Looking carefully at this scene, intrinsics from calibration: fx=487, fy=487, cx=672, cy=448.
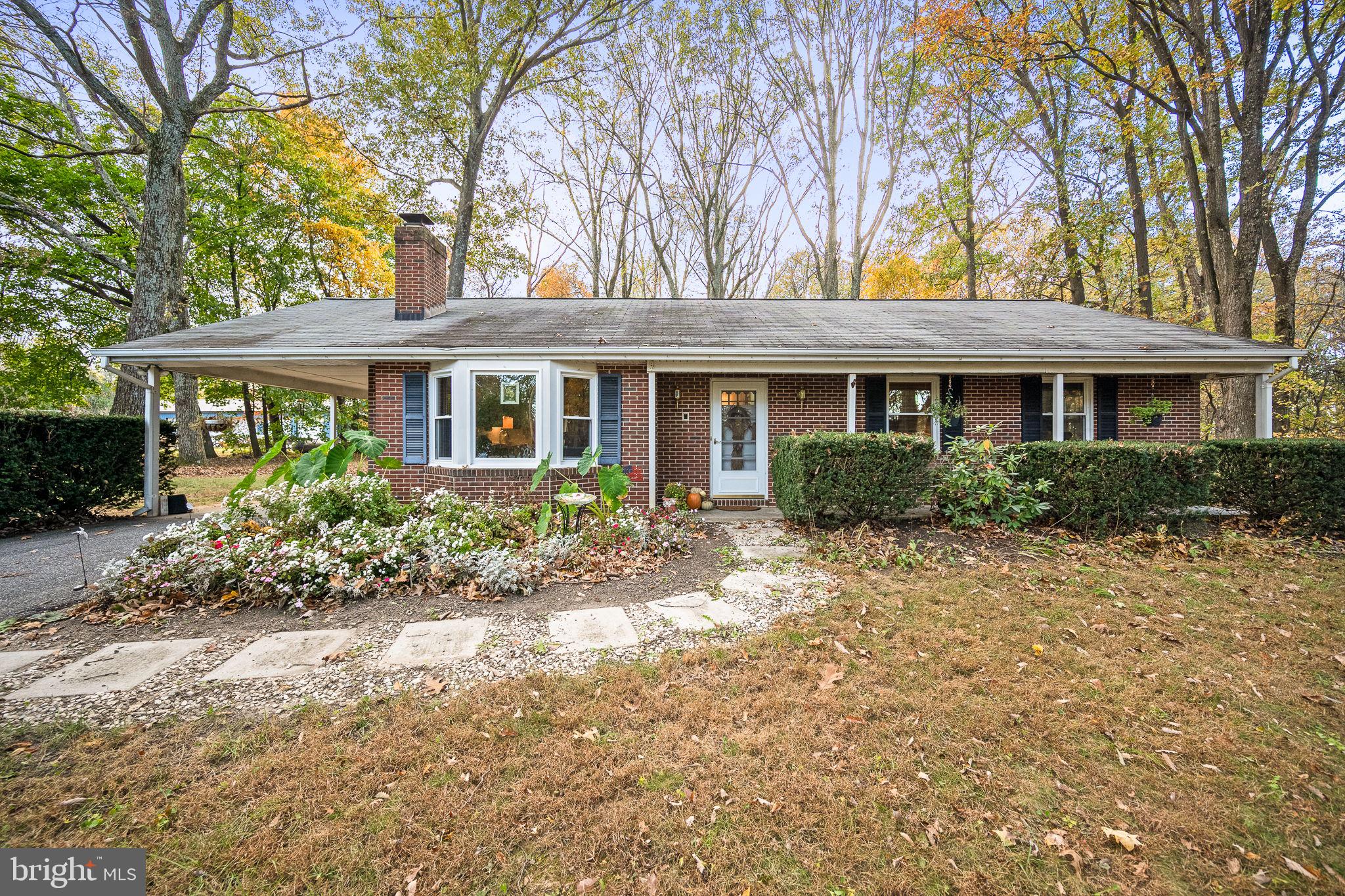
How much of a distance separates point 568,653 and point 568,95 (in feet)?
61.0

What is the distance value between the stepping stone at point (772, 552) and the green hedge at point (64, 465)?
9.49 m

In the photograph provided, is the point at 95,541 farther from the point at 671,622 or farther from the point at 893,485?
the point at 893,485

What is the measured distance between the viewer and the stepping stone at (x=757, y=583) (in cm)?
440

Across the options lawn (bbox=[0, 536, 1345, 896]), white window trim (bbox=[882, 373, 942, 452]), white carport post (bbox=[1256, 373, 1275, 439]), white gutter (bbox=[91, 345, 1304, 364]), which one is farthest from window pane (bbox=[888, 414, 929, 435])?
lawn (bbox=[0, 536, 1345, 896])

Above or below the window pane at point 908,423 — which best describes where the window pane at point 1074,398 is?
above

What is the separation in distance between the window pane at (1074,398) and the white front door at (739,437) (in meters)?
5.42

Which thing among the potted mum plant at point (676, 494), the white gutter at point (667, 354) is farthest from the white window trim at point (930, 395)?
the potted mum plant at point (676, 494)

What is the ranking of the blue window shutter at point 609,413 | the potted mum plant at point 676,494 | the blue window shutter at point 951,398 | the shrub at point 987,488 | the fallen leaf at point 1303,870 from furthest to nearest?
the blue window shutter at point 951,398, the potted mum plant at point 676,494, the blue window shutter at point 609,413, the shrub at point 987,488, the fallen leaf at point 1303,870

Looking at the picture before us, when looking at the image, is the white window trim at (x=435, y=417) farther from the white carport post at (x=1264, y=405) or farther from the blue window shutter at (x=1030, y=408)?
the white carport post at (x=1264, y=405)

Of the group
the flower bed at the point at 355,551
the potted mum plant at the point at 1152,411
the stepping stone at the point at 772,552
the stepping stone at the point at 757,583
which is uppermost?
the potted mum plant at the point at 1152,411

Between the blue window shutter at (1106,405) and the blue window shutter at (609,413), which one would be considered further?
the blue window shutter at (1106,405)

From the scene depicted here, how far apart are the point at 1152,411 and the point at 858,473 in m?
6.42

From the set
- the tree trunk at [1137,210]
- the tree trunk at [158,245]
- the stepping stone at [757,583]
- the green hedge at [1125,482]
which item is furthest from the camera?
the tree trunk at [1137,210]

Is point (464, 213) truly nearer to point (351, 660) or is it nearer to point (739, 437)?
point (739, 437)
